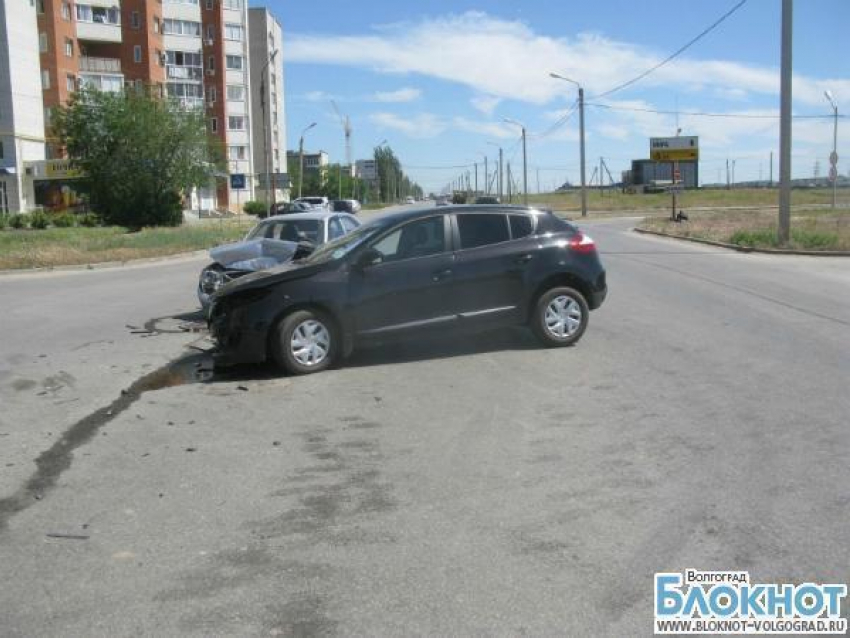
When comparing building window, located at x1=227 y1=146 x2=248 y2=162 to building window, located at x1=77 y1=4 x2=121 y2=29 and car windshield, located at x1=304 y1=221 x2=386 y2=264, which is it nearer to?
building window, located at x1=77 y1=4 x2=121 y2=29

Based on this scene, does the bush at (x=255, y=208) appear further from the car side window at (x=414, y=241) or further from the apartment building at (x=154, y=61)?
the car side window at (x=414, y=241)

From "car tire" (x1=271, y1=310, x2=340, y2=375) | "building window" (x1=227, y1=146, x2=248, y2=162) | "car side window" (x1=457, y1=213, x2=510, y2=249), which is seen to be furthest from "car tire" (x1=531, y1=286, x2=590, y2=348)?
"building window" (x1=227, y1=146, x2=248, y2=162)

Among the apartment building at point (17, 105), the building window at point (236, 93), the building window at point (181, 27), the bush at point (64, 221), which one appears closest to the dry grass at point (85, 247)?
the bush at point (64, 221)

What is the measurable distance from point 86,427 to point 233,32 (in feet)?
308

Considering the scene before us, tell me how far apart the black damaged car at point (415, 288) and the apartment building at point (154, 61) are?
3611 centimetres

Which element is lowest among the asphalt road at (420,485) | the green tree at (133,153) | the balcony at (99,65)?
the asphalt road at (420,485)

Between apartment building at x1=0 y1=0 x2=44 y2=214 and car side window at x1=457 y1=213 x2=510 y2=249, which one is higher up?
apartment building at x1=0 y1=0 x2=44 y2=214

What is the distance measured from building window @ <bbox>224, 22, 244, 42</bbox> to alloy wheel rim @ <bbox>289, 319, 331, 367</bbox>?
91347mm

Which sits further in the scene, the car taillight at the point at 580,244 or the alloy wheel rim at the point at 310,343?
the car taillight at the point at 580,244

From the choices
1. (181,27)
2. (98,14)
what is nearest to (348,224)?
(98,14)

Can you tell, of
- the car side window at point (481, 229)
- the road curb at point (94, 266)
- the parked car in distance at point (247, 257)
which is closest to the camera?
the car side window at point (481, 229)

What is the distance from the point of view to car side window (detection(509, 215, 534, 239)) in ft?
33.4

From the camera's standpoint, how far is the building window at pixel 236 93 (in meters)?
93.9

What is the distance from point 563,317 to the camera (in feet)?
33.4
